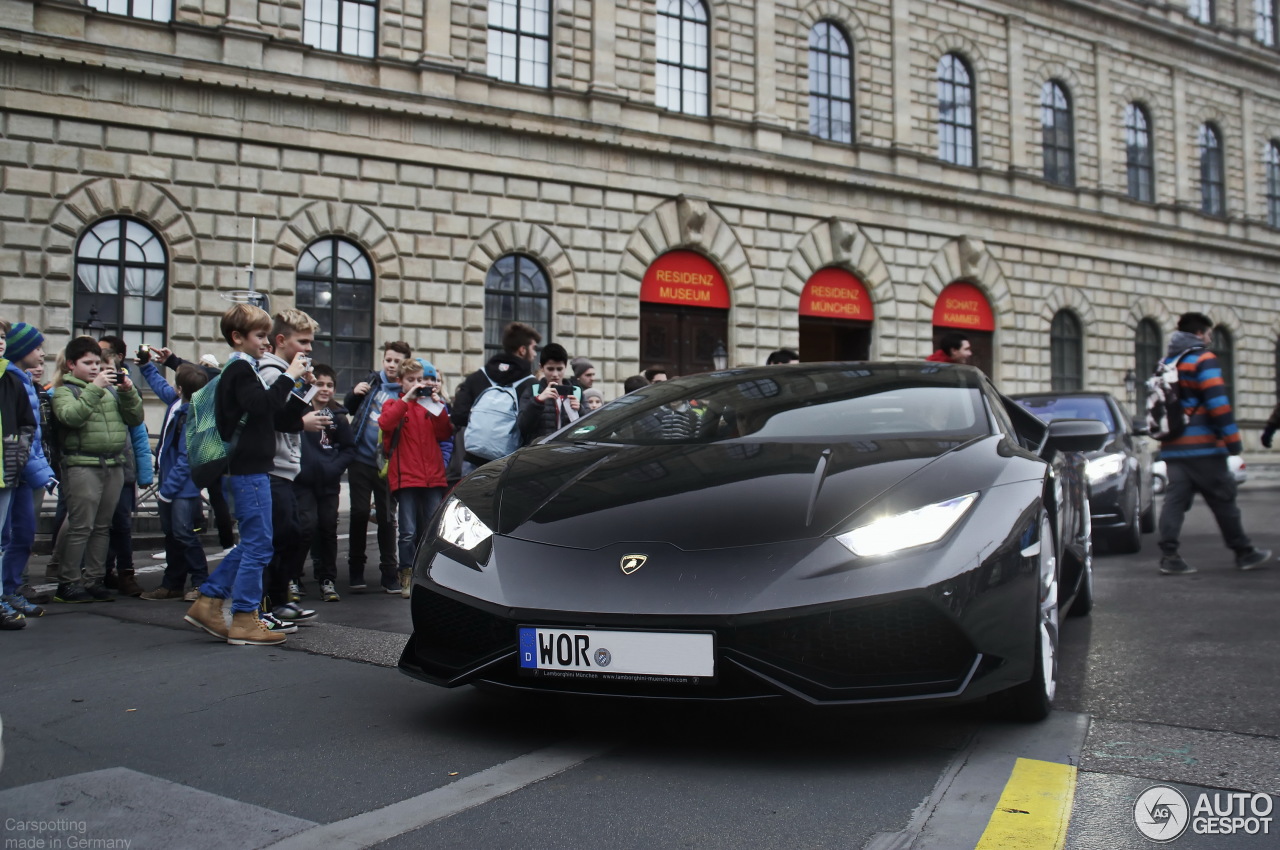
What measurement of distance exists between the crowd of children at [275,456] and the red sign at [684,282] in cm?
1354

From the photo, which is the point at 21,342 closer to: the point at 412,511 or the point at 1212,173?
the point at 412,511

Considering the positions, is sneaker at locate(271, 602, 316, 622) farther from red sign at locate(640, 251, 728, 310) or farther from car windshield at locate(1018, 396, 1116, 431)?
red sign at locate(640, 251, 728, 310)

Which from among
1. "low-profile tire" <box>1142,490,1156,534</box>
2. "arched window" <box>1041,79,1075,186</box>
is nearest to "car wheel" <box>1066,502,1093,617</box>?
"low-profile tire" <box>1142,490,1156,534</box>

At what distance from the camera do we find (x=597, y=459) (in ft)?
13.1

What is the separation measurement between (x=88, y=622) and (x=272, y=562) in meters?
1.19

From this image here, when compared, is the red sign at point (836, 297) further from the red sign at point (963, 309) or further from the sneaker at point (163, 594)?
the sneaker at point (163, 594)

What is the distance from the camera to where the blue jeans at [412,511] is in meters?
7.86

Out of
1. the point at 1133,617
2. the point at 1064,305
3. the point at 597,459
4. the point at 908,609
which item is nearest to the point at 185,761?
the point at 597,459

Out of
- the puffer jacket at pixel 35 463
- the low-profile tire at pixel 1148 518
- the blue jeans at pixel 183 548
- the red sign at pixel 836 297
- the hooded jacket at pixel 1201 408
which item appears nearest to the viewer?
the puffer jacket at pixel 35 463

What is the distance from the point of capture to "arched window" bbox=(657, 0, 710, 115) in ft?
74.5

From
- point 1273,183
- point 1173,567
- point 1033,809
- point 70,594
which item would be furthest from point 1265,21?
point 1033,809

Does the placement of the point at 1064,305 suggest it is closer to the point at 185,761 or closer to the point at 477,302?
the point at 477,302

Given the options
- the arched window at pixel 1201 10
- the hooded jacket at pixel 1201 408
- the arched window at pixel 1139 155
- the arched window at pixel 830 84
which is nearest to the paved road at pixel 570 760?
the hooded jacket at pixel 1201 408

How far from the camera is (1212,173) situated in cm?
3331
